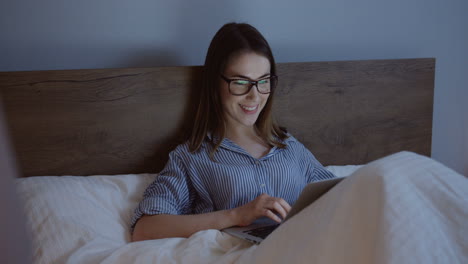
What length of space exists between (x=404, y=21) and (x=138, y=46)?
1.06 metres

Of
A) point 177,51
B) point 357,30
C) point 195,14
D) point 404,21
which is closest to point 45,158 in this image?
point 177,51

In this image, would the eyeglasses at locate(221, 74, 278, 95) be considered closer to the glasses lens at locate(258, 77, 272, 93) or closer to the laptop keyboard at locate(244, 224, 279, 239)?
the glasses lens at locate(258, 77, 272, 93)

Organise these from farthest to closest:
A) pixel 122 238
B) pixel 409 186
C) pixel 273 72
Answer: pixel 273 72
pixel 122 238
pixel 409 186

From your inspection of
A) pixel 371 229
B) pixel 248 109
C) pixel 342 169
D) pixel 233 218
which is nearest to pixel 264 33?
pixel 248 109

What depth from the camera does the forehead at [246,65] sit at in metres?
1.43

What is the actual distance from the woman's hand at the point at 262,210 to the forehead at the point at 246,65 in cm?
39

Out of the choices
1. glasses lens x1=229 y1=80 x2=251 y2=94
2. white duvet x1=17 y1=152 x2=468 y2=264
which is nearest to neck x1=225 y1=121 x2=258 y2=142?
glasses lens x1=229 y1=80 x2=251 y2=94

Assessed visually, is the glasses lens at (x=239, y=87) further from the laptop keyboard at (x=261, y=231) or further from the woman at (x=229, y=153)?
the laptop keyboard at (x=261, y=231)

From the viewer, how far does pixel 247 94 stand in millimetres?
1445

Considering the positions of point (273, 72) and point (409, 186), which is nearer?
point (409, 186)

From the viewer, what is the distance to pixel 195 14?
1712 millimetres

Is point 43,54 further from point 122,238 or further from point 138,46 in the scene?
point 122,238

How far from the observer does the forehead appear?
143cm

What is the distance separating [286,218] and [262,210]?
0.72ft
